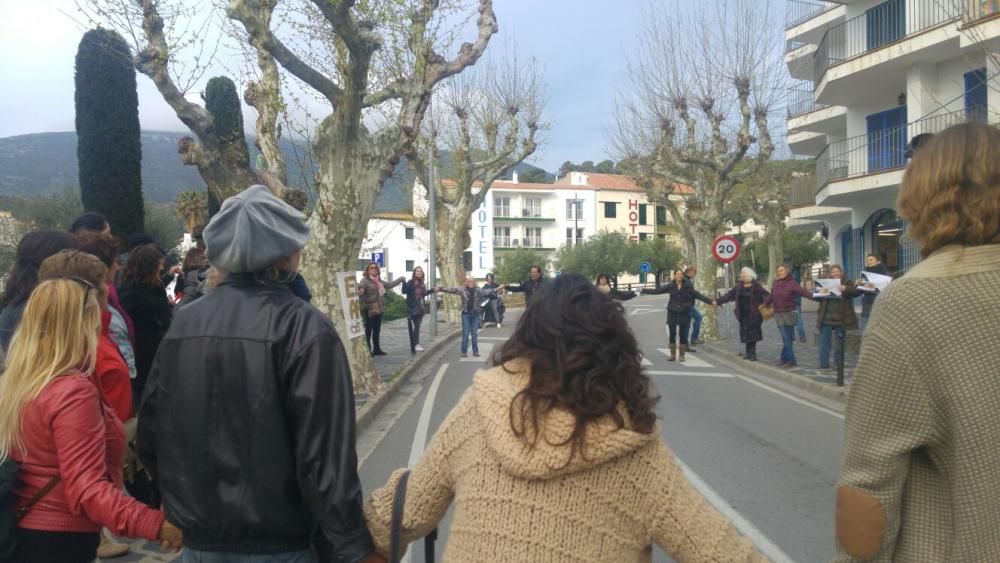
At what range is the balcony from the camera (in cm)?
1934

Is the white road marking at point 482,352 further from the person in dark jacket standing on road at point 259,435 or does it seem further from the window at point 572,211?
the window at point 572,211

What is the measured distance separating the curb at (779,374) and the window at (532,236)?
67.1 meters

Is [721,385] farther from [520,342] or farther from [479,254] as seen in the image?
[479,254]

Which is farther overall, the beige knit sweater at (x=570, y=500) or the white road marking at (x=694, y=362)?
the white road marking at (x=694, y=362)

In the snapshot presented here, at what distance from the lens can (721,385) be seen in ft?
43.4

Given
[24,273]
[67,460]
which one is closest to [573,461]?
[67,460]

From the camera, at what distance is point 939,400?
1.73m

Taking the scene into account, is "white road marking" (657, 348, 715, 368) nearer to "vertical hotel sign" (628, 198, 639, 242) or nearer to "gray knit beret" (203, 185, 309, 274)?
"gray knit beret" (203, 185, 309, 274)

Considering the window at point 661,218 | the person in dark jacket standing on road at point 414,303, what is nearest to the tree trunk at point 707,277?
the person in dark jacket standing on road at point 414,303

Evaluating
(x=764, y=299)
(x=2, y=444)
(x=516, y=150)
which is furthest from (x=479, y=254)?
(x=2, y=444)

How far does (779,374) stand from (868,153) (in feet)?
38.2

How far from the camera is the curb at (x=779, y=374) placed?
1174 cm

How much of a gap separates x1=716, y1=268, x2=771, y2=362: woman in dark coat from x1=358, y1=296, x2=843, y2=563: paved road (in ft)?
5.02

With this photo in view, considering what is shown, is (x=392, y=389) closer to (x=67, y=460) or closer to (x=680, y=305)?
(x=680, y=305)
